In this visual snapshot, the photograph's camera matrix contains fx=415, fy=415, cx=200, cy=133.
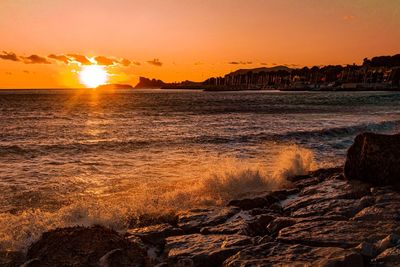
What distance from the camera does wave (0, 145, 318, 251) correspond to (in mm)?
8758

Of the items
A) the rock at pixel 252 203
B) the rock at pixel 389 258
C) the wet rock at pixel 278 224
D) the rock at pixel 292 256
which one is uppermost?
the rock at pixel 389 258

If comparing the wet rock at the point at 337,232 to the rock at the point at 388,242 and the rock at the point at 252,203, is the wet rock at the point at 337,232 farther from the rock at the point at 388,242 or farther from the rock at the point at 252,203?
the rock at the point at 252,203

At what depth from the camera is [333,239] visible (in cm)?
700

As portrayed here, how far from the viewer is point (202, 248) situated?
7.08m

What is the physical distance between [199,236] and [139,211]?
8.41 feet

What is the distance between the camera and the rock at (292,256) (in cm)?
588

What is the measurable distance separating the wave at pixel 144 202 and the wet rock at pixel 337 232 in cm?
351

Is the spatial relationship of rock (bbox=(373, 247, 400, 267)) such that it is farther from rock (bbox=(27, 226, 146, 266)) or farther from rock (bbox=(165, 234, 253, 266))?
rock (bbox=(27, 226, 146, 266))

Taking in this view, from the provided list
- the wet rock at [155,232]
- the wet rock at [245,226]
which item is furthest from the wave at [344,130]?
the wet rock at [155,232]

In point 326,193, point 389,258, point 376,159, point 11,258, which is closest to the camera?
point 389,258

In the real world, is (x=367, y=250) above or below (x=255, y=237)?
above

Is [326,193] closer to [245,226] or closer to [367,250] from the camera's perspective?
[245,226]

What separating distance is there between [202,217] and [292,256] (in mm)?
3151

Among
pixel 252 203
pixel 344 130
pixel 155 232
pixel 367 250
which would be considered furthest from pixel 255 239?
pixel 344 130
